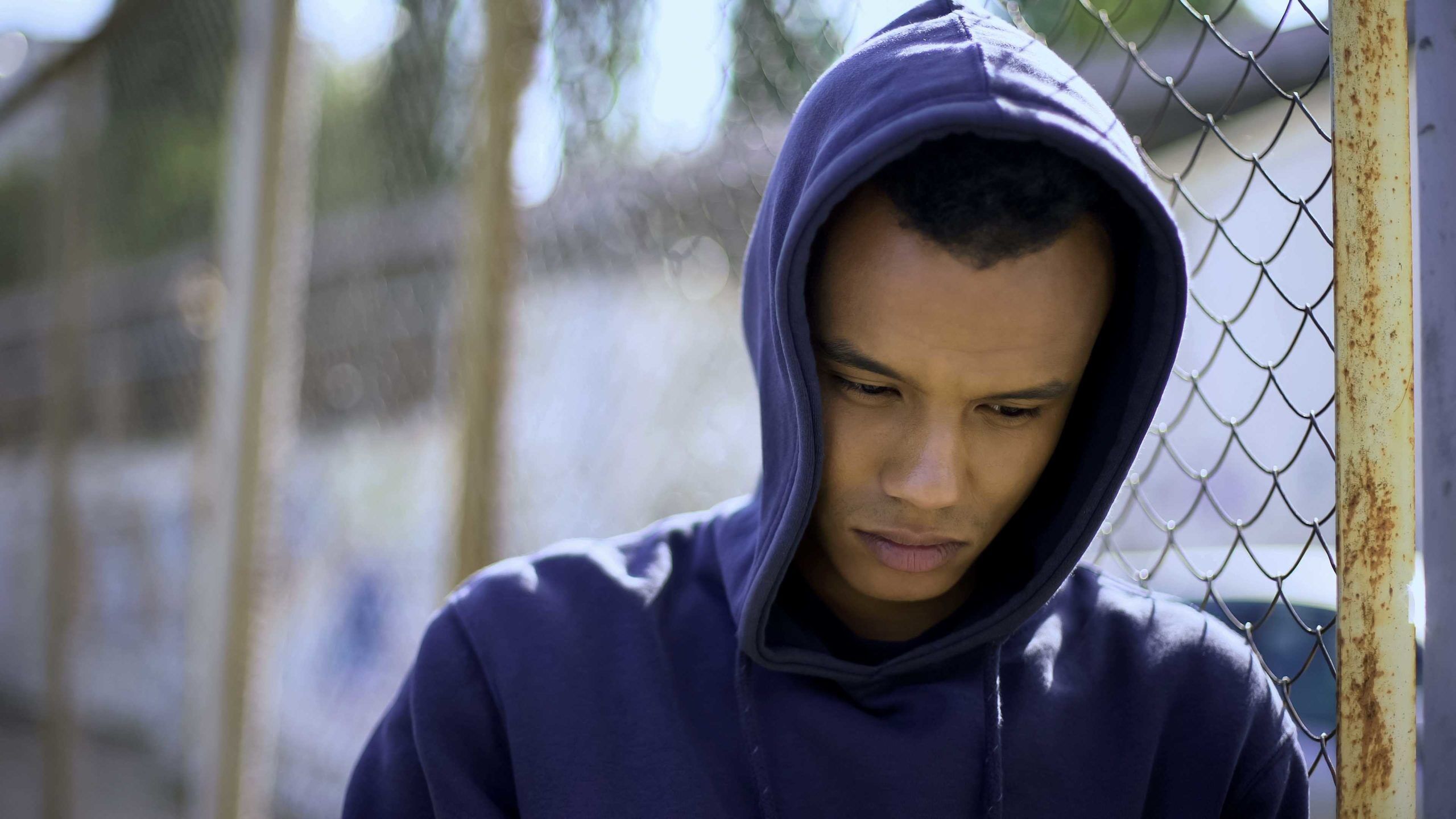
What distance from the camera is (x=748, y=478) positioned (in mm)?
2965

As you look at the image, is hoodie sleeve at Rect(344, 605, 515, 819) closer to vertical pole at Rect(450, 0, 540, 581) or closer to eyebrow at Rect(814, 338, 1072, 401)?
eyebrow at Rect(814, 338, 1072, 401)

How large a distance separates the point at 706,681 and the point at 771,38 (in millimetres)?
1419

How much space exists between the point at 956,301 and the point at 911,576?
331mm

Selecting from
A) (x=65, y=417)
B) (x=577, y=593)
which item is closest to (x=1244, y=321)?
(x=577, y=593)

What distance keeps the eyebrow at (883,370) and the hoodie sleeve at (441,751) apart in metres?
0.60

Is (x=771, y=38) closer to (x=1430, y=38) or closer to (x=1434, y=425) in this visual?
(x=1430, y=38)

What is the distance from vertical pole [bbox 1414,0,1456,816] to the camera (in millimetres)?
1039

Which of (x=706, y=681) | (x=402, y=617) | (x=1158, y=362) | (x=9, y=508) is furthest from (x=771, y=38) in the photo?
(x=9, y=508)

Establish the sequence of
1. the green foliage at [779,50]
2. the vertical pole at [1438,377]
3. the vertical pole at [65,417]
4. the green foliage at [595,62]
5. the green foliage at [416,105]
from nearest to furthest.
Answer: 1. the vertical pole at [1438,377]
2. the green foliage at [779,50]
3. the green foliage at [595,62]
4. the green foliage at [416,105]
5. the vertical pole at [65,417]

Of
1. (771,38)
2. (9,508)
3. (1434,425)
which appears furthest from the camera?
(9,508)

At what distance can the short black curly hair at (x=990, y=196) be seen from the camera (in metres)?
1.11

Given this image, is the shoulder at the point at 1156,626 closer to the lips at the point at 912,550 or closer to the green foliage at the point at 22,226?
the lips at the point at 912,550

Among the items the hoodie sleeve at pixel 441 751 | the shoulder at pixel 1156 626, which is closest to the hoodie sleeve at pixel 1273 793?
the shoulder at pixel 1156 626

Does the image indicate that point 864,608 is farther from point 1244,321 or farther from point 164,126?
point 164,126
